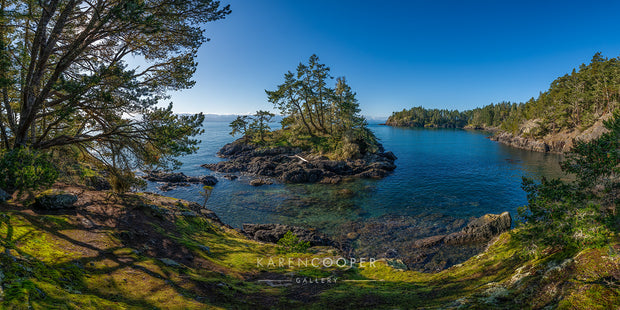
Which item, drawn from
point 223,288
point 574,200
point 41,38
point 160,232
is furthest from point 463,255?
point 41,38

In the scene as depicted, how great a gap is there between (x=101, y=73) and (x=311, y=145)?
149 ft

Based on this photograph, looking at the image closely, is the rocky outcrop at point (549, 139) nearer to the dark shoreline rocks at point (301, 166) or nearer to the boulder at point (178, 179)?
the dark shoreline rocks at point (301, 166)

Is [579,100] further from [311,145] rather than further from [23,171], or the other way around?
[23,171]

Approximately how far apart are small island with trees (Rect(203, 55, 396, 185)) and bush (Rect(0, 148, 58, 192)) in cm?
2806

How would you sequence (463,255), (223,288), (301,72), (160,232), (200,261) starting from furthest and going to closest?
(301,72) < (463,255) < (160,232) < (200,261) < (223,288)

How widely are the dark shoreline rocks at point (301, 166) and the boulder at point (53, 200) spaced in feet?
92.5

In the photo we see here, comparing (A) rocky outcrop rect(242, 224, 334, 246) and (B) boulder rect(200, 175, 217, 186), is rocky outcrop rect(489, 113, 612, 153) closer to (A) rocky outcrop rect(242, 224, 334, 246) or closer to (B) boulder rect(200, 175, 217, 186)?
(A) rocky outcrop rect(242, 224, 334, 246)

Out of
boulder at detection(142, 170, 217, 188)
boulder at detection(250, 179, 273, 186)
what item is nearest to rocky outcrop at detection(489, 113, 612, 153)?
boulder at detection(250, 179, 273, 186)

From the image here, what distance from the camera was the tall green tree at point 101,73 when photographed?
30.2 feet

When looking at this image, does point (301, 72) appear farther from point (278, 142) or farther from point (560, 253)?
point (560, 253)

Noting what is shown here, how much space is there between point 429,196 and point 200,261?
2690cm

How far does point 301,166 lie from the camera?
41.7 m

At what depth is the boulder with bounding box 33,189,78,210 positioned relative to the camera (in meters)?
9.32

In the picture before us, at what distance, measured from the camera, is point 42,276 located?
4922 millimetres
